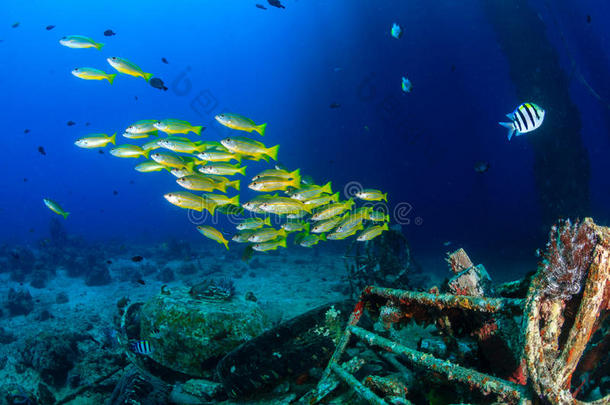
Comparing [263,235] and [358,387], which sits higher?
[358,387]

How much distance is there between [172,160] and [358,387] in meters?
5.81

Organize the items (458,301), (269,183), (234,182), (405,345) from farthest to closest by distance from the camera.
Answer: (234,182), (269,183), (405,345), (458,301)

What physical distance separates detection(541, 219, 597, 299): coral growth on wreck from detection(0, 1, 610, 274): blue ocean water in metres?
15.2

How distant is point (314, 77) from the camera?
54.6m

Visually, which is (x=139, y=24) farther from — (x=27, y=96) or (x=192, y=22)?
(x=27, y=96)

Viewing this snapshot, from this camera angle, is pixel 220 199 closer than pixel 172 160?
Yes

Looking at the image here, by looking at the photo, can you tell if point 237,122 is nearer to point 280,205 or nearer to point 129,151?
point 280,205

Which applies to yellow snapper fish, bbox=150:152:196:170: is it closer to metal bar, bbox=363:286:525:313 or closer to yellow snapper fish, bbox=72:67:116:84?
yellow snapper fish, bbox=72:67:116:84

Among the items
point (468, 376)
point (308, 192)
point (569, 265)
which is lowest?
point (468, 376)

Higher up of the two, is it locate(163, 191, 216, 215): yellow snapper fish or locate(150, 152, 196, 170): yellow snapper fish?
locate(150, 152, 196, 170): yellow snapper fish

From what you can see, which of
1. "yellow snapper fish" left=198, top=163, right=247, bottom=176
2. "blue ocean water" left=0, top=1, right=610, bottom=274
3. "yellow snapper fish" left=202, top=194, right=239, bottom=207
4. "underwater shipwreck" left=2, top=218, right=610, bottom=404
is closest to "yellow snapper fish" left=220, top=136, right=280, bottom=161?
"yellow snapper fish" left=198, top=163, right=247, bottom=176

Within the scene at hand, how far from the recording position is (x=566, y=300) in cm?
183

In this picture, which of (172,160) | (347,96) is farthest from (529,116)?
(347,96)

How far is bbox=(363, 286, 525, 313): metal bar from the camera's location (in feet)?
6.54
